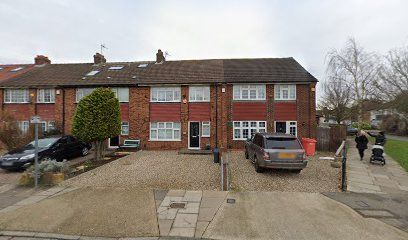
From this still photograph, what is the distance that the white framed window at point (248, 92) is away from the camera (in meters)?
16.6

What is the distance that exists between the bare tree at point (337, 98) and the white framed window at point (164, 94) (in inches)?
654

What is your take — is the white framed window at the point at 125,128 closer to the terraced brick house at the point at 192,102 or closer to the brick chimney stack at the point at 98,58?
the terraced brick house at the point at 192,102

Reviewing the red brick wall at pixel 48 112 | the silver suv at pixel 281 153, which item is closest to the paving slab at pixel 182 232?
the silver suv at pixel 281 153

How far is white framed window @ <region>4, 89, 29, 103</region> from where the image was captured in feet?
59.3

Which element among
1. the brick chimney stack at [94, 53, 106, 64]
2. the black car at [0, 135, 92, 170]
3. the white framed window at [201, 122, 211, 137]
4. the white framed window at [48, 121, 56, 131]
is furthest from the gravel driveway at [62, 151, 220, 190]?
the brick chimney stack at [94, 53, 106, 64]

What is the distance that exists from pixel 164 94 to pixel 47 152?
826cm

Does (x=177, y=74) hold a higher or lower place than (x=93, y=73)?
lower

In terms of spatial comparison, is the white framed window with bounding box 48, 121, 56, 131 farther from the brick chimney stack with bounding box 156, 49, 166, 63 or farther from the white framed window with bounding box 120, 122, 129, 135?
the brick chimney stack with bounding box 156, 49, 166, 63

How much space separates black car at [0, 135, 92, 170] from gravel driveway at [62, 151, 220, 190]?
2.93 meters

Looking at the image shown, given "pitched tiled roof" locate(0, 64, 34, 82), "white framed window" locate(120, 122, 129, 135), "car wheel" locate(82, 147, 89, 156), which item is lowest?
"car wheel" locate(82, 147, 89, 156)

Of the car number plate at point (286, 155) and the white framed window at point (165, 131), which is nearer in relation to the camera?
the car number plate at point (286, 155)

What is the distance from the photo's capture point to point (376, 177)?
970 cm

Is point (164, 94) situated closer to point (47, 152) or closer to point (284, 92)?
point (47, 152)

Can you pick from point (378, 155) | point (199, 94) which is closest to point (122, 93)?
point (199, 94)
